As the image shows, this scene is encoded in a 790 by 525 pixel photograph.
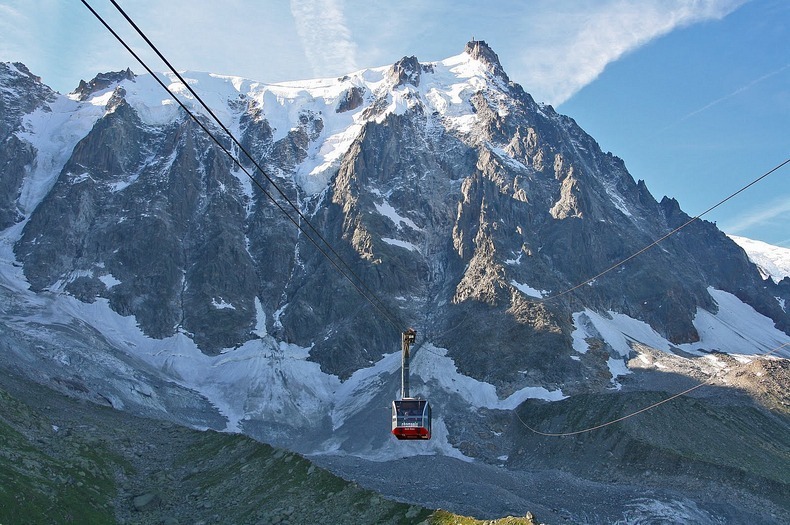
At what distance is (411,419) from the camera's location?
2156 inches

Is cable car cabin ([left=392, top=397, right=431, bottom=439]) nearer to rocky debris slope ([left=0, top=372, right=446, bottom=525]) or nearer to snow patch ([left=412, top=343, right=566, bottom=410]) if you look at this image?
rocky debris slope ([left=0, top=372, right=446, bottom=525])

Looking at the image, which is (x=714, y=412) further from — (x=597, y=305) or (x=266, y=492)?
(x=266, y=492)

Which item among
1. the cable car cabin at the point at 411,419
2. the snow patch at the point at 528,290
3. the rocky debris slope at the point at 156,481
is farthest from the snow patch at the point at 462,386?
the cable car cabin at the point at 411,419

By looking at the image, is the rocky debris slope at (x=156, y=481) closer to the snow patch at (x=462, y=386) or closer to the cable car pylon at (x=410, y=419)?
the cable car pylon at (x=410, y=419)

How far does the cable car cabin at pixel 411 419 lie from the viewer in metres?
54.7

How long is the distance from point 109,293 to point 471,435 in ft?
383

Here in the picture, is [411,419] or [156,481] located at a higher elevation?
[411,419]

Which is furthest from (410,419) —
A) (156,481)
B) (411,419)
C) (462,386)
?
(462,386)

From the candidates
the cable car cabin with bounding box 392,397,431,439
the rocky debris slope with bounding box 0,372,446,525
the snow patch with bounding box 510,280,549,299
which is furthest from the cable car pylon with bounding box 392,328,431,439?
the snow patch with bounding box 510,280,549,299

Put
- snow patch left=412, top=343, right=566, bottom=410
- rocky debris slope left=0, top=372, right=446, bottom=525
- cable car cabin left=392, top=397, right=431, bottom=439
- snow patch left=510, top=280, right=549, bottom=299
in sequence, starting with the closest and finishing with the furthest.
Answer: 1. cable car cabin left=392, top=397, right=431, bottom=439
2. rocky debris slope left=0, top=372, right=446, bottom=525
3. snow patch left=412, top=343, right=566, bottom=410
4. snow patch left=510, top=280, right=549, bottom=299

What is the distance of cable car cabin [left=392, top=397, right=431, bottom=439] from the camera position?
54656 millimetres

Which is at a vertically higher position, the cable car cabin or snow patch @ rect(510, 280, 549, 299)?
snow patch @ rect(510, 280, 549, 299)

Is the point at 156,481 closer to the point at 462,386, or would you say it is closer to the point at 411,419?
the point at 411,419

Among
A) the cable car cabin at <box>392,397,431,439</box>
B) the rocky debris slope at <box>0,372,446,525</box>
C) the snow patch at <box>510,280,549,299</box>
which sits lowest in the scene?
the rocky debris slope at <box>0,372,446,525</box>
